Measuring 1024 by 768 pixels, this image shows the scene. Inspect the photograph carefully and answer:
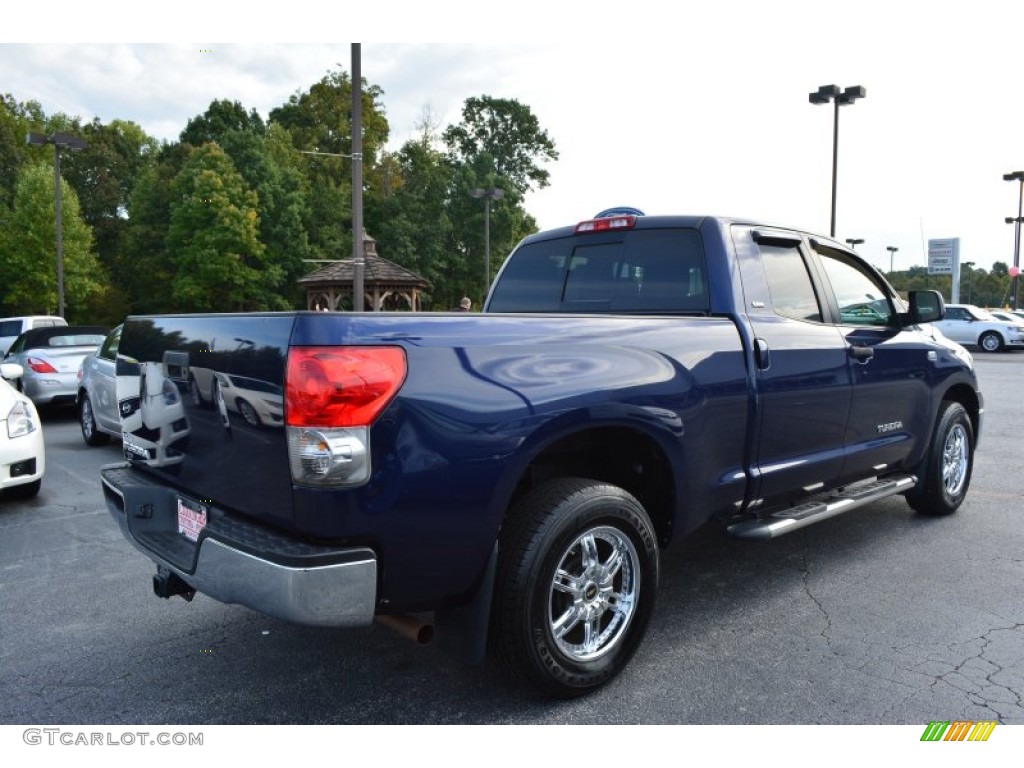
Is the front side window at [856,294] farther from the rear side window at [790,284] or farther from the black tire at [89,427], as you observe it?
the black tire at [89,427]

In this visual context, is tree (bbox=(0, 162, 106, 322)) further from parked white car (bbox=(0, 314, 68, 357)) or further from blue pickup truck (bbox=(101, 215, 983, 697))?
blue pickup truck (bbox=(101, 215, 983, 697))

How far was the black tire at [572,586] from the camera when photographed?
281 cm

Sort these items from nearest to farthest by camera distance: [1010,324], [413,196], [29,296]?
[1010,324] → [29,296] → [413,196]

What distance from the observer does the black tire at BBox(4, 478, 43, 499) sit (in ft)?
21.6

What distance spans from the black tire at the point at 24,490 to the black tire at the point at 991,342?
92.2 feet

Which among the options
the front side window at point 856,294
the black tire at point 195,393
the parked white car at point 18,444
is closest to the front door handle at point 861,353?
the front side window at point 856,294

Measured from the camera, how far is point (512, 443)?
275 centimetres

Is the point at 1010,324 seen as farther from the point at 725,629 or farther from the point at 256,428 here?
the point at 256,428

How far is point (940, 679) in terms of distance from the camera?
320cm

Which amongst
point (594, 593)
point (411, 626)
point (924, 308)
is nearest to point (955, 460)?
point (924, 308)

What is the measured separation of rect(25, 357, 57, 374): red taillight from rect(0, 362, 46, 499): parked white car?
228 inches

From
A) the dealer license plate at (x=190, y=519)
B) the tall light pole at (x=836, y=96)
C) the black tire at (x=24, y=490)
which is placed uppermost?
the tall light pole at (x=836, y=96)

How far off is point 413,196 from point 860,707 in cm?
5685

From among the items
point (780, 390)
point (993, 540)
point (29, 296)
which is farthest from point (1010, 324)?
point (29, 296)
